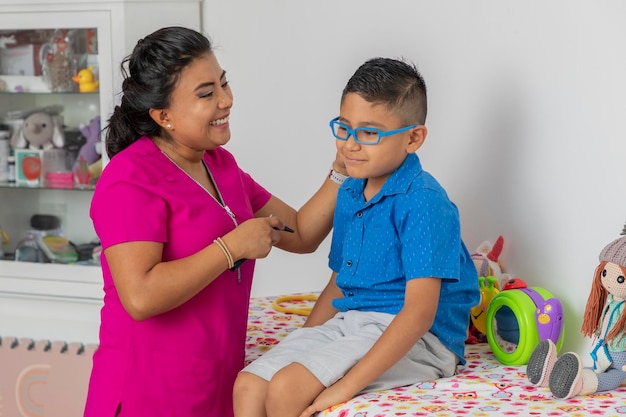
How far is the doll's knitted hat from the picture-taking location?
1.48 m

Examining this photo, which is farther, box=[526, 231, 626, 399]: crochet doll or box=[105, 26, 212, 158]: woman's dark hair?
box=[105, 26, 212, 158]: woman's dark hair

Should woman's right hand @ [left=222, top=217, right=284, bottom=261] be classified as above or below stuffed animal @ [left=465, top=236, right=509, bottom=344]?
above

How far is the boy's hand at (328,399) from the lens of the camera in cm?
147

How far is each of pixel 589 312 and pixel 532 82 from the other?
22.3 inches

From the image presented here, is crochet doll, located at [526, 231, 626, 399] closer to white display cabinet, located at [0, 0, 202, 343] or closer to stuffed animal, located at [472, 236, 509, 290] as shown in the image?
stuffed animal, located at [472, 236, 509, 290]

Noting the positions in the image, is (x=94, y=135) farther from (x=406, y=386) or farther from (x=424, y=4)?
(x=406, y=386)

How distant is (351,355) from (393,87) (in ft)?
1.55

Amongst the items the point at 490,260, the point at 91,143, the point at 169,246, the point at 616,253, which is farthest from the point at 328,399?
the point at 91,143

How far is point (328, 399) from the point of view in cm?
147

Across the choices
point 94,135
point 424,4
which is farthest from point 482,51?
point 94,135

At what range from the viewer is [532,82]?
6.23 feet

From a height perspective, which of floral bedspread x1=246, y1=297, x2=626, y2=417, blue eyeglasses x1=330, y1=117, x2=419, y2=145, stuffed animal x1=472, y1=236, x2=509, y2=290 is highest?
blue eyeglasses x1=330, y1=117, x2=419, y2=145

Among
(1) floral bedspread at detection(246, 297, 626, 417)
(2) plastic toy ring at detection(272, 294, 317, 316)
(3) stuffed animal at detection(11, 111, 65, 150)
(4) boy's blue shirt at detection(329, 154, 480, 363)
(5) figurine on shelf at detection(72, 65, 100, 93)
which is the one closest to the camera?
(1) floral bedspread at detection(246, 297, 626, 417)

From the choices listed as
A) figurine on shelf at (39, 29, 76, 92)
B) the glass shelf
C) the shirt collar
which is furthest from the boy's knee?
figurine on shelf at (39, 29, 76, 92)
